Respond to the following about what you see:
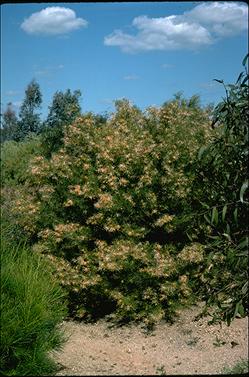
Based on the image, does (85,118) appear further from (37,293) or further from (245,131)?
(245,131)

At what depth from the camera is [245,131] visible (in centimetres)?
296

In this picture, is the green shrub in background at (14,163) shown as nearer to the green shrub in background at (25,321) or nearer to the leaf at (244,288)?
the green shrub in background at (25,321)

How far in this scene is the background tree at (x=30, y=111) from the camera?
8773mm

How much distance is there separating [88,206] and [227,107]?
4.23 m

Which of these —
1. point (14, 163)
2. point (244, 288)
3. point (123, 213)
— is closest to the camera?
point (244, 288)

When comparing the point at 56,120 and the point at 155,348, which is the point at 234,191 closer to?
the point at 155,348

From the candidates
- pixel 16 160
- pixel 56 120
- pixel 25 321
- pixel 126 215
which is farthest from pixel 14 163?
pixel 25 321

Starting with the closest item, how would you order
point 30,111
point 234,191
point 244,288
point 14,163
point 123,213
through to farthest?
point 244,288, point 234,191, point 123,213, point 30,111, point 14,163

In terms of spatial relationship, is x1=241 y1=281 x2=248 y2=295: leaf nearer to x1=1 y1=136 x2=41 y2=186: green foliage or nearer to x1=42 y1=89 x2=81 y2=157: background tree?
x1=42 y1=89 x2=81 y2=157: background tree

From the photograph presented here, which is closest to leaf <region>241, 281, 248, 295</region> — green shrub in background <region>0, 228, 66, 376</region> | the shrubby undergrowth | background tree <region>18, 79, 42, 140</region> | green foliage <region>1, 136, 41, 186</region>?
green shrub in background <region>0, 228, 66, 376</region>

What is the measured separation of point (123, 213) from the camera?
6898 millimetres

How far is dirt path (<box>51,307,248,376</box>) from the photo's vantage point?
5.50 metres

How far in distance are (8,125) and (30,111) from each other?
7138 millimetres

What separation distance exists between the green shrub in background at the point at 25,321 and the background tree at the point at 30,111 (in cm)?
387
